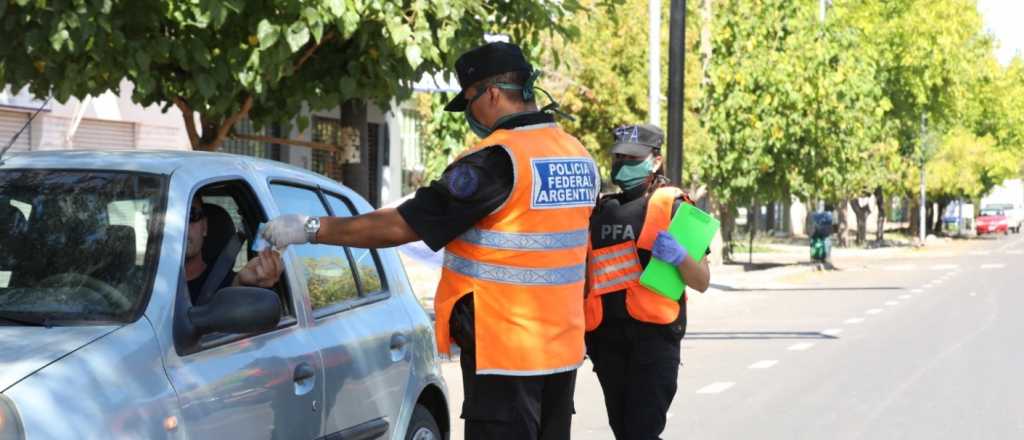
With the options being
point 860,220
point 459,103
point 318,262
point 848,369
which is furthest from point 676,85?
point 860,220

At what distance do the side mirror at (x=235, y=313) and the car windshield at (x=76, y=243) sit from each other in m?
Result: 0.17

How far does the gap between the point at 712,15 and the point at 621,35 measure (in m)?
2.62

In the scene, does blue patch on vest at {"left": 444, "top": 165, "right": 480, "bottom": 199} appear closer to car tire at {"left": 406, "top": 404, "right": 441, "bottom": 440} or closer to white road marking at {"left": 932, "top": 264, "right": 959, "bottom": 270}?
car tire at {"left": 406, "top": 404, "right": 441, "bottom": 440}

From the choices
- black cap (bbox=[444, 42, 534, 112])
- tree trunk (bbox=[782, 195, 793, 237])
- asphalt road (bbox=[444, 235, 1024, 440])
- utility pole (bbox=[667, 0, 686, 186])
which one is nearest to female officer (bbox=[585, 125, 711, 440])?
black cap (bbox=[444, 42, 534, 112])

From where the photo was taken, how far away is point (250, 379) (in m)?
4.40

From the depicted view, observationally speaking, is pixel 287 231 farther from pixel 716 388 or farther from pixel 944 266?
pixel 944 266

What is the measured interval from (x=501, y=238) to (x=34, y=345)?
4.21 ft

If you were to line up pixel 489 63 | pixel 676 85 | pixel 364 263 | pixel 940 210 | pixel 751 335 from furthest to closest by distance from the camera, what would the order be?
1. pixel 940 210
2. pixel 751 335
3. pixel 676 85
4. pixel 364 263
5. pixel 489 63

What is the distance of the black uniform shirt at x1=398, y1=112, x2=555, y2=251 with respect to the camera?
167 inches

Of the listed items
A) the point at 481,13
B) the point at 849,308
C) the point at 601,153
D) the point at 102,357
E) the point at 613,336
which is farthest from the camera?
the point at 601,153

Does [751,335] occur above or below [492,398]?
below

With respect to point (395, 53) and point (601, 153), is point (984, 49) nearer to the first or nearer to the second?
point (601, 153)

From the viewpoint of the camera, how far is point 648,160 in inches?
256

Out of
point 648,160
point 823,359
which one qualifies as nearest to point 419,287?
point 823,359
